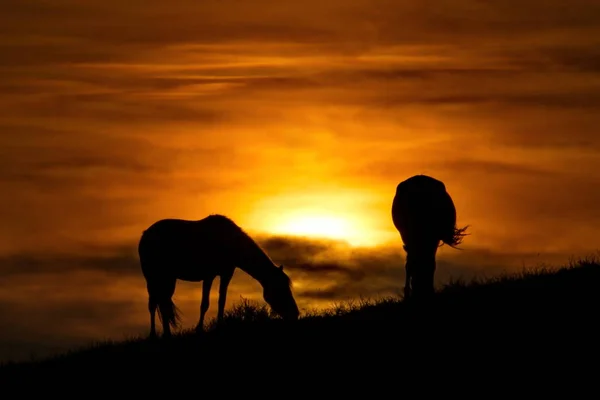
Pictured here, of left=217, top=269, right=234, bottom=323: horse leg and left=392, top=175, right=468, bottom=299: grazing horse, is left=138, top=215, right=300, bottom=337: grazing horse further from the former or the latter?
left=392, top=175, right=468, bottom=299: grazing horse

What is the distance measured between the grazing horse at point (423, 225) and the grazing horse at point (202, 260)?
2949mm

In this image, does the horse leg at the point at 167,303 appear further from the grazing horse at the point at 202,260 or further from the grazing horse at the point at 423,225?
the grazing horse at the point at 423,225

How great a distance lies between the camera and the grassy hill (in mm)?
13961

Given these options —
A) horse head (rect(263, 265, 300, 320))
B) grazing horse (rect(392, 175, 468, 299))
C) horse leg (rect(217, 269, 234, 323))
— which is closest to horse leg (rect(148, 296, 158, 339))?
horse leg (rect(217, 269, 234, 323))

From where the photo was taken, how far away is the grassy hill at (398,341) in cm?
1396

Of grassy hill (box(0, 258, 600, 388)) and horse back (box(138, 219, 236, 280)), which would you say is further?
horse back (box(138, 219, 236, 280))

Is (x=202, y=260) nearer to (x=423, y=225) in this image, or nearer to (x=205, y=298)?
(x=205, y=298)

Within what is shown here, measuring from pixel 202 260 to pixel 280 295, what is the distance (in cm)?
177

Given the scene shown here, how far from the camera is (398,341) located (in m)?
15.0

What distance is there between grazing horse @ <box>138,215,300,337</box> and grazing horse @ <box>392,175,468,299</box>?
2949 millimetres

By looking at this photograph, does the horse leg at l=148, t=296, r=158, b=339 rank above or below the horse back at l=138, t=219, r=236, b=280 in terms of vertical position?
below

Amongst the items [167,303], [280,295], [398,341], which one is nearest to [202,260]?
[167,303]

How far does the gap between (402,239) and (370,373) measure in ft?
25.2

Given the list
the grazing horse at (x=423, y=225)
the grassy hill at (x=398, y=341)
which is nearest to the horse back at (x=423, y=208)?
the grazing horse at (x=423, y=225)
